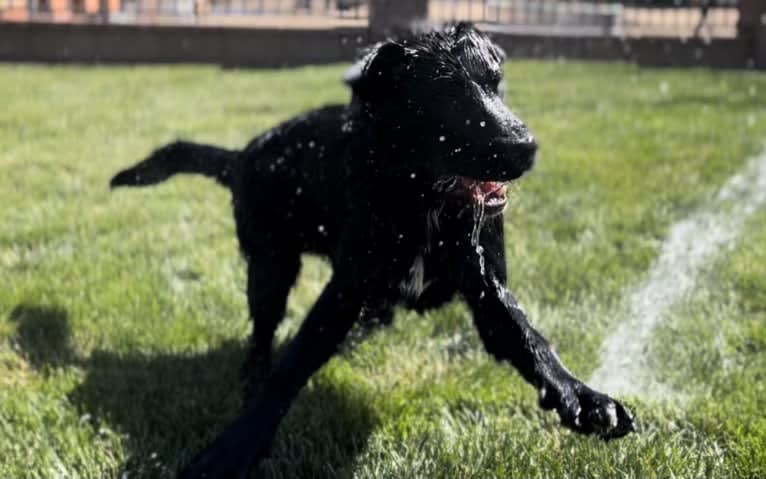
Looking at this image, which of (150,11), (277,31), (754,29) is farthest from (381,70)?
(150,11)

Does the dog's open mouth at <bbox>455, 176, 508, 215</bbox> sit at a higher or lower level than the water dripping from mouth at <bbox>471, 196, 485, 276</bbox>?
higher

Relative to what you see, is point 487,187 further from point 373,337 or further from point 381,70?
point 373,337

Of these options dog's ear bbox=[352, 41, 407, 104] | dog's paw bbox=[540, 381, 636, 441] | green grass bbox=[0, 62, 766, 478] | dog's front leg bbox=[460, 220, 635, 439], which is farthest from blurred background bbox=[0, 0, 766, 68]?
dog's paw bbox=[540, 381, 636, 441]

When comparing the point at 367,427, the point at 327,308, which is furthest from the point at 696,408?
the point at 327,308

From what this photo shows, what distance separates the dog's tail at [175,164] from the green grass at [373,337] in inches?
22.3

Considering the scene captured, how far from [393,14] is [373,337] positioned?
1431mm

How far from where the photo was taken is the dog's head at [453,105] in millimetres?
2213

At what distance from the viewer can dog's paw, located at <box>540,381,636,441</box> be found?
2.30 m

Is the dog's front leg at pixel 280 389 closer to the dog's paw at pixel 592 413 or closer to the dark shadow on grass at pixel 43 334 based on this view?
the dog's paw at pixel 592 413

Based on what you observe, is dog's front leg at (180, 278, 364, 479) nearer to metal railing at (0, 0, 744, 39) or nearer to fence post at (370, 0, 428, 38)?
fence post at (370, 0, 428, 38)

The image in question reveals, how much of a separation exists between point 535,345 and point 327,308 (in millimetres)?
573

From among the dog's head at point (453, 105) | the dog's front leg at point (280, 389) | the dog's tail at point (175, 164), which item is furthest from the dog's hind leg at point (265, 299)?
the dog's head at point (453, 105)

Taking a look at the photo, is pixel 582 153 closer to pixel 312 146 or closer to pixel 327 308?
pixel 312 146

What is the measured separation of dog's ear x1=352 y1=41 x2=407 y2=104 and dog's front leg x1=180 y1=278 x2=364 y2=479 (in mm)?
530
